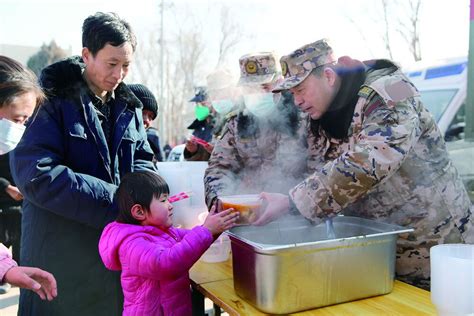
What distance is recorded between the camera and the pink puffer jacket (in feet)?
4.70

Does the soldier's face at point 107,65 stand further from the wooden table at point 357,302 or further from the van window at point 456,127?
the van window at point 456,127

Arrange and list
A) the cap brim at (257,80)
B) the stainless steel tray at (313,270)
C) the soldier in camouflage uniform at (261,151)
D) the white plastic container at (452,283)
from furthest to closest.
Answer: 1. the cap brim at (257,80)
2. the soldier in camouflage uniform at (261,151)
3. the stainless steel tray at (313,270)
4. the white plastic container at (452,283)

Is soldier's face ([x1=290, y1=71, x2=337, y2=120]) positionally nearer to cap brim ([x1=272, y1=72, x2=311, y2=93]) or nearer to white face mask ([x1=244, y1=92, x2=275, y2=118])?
cap brim ([x1=272, y1=72, x2=311, y2=93])

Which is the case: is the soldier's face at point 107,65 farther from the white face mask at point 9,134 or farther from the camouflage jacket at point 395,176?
the camouflage jacket at point 395,176

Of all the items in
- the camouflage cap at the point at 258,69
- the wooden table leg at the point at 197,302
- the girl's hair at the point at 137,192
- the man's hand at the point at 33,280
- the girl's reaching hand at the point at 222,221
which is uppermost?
the camouflage cap at the point at 258,69

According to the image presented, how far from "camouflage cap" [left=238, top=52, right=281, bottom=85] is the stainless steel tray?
56.9 inches

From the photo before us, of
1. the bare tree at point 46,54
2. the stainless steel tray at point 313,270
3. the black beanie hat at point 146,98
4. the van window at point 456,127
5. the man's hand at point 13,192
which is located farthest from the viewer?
the bare tree at point 46,54

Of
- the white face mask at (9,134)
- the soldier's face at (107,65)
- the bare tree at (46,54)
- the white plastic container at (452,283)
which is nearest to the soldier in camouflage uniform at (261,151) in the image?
the soldier's face at (107,65)

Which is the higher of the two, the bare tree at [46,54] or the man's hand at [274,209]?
the bare tree at [46,54]

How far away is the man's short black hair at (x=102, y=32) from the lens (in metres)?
1.87

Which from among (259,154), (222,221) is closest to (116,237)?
(222,221)

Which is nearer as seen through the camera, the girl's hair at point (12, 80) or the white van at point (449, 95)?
the girl's hair at point (12, 80)

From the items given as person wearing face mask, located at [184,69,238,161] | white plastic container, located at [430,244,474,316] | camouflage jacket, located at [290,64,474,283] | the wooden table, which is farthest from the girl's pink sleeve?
white plastic container, located at [430,244,474,316]

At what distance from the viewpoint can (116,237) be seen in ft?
5.00
